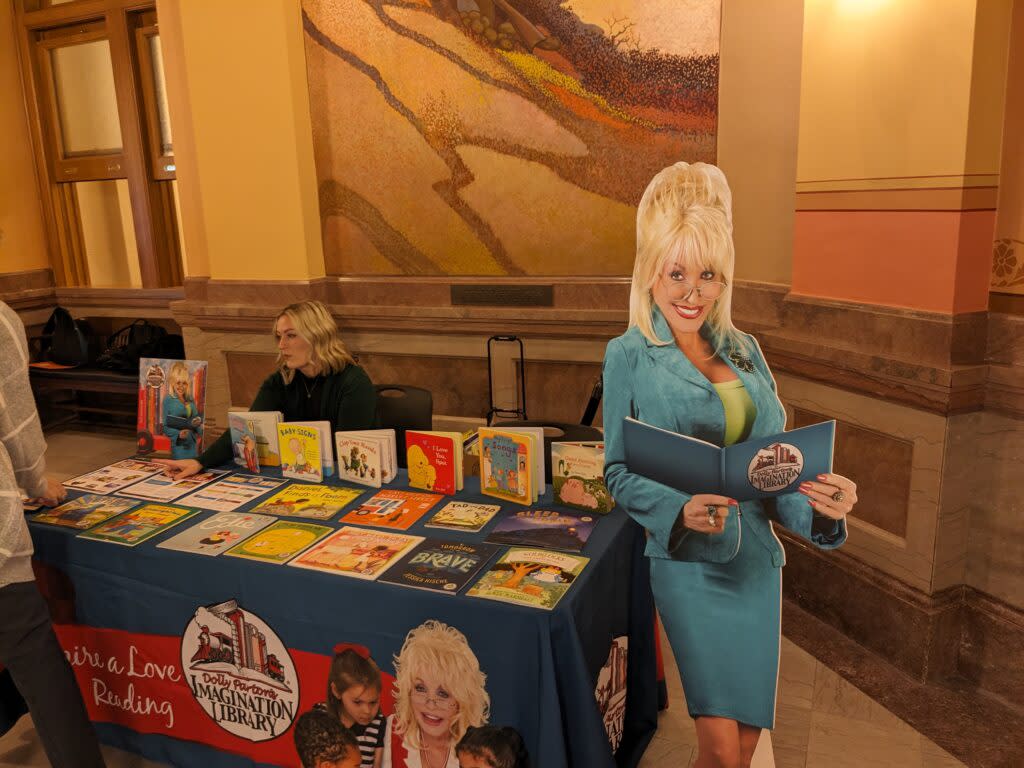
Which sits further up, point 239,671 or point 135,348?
point 135,348

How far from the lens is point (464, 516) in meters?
2.31

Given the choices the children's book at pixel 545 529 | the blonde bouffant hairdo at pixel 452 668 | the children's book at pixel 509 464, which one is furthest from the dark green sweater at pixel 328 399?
the blonde bouffant hairdo at pixel 452 668

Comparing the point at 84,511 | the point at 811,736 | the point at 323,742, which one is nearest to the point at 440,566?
the point at 323,742

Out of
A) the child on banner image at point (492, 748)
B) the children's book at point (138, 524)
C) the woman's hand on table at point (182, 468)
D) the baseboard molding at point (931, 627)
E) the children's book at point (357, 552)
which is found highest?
the woman's hand on table at point (182, 468)

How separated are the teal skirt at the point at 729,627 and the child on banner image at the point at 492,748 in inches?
18.3

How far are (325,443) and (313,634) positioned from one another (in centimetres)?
74

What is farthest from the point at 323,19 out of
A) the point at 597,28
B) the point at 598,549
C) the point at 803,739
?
the point at 803,739

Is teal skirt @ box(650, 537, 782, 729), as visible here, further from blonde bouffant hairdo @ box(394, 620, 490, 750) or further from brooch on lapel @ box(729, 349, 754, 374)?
blonde bouffant hairdo @ box(394, 620, 490, 750)

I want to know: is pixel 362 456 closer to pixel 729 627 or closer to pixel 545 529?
pixel 545 529

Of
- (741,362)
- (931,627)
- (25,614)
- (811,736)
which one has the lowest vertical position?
(811,736)

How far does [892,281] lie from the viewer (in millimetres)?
2750

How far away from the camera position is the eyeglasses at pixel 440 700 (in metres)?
1.88

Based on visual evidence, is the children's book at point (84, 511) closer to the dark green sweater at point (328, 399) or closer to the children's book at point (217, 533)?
the children's book at point (217, 533)

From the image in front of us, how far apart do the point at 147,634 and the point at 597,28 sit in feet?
10.9
